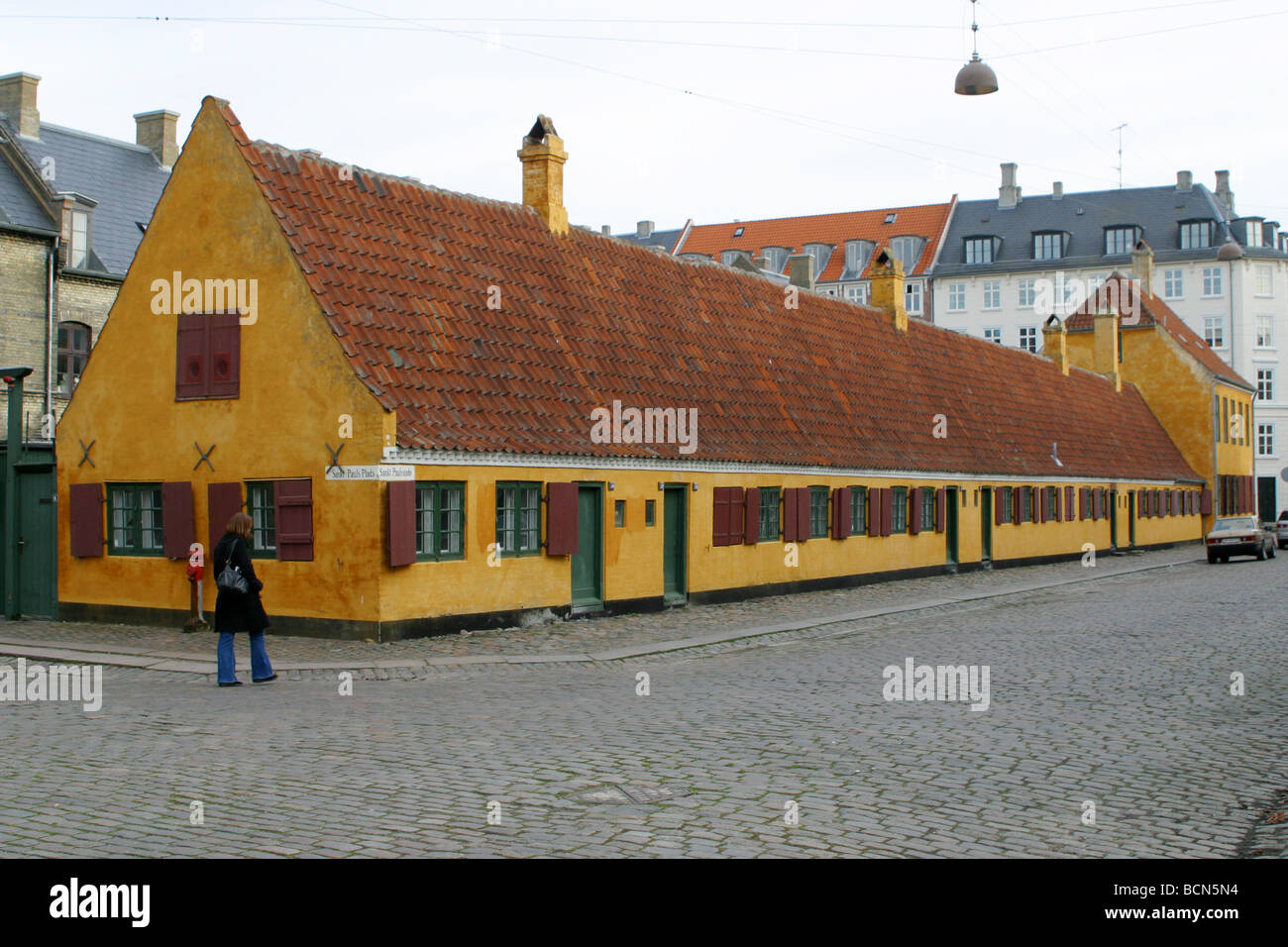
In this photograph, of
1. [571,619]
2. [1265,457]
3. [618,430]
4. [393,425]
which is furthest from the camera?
[1265,457]

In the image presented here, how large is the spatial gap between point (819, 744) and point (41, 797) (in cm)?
527

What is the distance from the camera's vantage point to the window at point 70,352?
3709cm

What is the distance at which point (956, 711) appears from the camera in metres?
11.5

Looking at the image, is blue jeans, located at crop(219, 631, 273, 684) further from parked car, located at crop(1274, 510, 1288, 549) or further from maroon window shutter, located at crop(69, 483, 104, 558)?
parked car, located at crop(1274, 510, 1288, 549)

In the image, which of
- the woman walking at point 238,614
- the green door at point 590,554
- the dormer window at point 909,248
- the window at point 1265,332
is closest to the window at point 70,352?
the green door at point 590,554

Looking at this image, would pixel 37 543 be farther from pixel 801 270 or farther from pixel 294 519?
pixel 801 270

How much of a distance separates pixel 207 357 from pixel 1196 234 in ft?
225

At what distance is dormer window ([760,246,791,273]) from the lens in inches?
3290

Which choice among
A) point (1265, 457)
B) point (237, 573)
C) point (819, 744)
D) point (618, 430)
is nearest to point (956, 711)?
point (819, 744)

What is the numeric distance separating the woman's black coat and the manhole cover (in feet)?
21.2

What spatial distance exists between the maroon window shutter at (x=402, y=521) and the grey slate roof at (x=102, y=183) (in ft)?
80.8

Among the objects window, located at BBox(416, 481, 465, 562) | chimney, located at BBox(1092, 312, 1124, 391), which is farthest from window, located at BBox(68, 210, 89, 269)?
chimney, located at BBox(1092, 312, 1124, 391)

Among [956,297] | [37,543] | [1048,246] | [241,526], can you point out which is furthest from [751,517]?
[1048,246]
